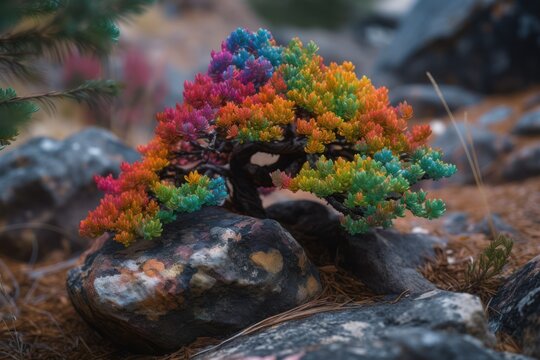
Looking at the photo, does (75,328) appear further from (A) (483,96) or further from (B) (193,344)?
(A) (483,96)

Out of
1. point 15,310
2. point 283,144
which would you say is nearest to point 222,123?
point 283,144

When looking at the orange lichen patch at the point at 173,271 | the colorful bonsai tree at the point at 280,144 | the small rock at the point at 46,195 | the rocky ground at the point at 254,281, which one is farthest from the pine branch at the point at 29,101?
the small rock at the point at 46,195

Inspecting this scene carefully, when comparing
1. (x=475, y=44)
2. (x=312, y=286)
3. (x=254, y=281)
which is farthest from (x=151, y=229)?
(x=475, y=44)

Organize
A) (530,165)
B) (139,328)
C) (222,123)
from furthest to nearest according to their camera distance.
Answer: (530,165) → (222,123) → (139,328)

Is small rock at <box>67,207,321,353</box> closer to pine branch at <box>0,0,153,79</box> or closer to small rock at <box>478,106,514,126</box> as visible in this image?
pine branch at <box>0,0,153,79</box>

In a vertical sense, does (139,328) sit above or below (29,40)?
below

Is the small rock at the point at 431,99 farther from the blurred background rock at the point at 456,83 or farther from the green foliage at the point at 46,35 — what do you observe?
the green foliage at the point at 46,35

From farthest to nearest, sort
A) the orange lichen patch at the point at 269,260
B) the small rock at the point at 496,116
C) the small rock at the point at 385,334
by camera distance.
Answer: the small rock at the point at 496,116 → the orange lichen patch at the point at 269,260 → the small rock at the point at 385,334
